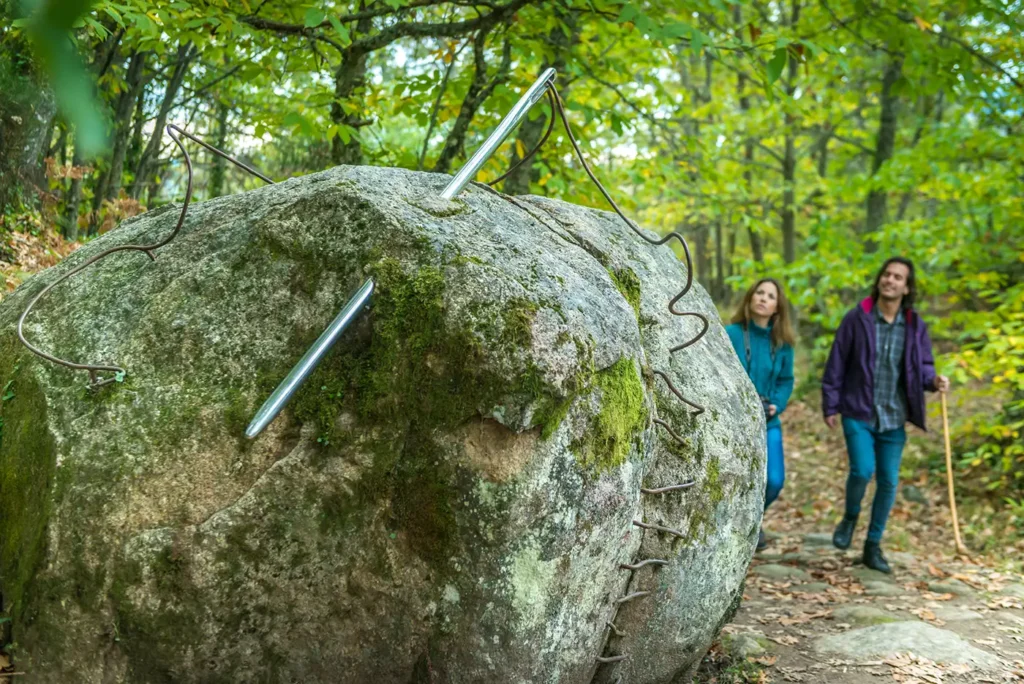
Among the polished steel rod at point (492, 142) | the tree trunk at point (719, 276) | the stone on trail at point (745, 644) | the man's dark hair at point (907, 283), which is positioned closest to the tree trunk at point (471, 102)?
the polished steel rod at point (492, 142)

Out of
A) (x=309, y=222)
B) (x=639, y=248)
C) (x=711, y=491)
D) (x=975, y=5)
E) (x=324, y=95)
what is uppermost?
(x=975, y=5)

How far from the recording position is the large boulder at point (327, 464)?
2.76 meters

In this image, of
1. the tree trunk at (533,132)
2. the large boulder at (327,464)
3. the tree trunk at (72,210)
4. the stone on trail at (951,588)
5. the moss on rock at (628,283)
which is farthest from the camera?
the tree trunk at (72,210)

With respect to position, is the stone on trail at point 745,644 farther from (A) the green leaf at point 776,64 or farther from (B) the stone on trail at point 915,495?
(B) the stone on trail at point 915,495

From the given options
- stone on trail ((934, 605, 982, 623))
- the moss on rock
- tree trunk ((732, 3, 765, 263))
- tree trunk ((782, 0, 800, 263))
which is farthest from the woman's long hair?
A: tree trunk ((732, 3, 765, 263))

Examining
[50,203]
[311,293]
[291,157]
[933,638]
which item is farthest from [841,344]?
[291,157]

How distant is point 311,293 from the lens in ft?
A: 10.2

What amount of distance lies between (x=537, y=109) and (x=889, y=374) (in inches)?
138

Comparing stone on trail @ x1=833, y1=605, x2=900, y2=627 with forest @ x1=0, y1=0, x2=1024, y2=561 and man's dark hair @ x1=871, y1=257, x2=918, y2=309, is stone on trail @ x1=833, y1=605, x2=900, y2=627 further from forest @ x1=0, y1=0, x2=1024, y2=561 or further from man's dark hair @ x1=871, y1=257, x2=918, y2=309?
forest @ x1=0, y1=0, x2=1024, y2=561

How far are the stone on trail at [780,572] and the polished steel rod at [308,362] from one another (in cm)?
490

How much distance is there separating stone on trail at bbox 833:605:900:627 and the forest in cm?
320

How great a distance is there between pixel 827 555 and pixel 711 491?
3915 mm

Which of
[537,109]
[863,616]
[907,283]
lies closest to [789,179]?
[907,283]

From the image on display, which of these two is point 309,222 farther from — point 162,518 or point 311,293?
point 162,518
